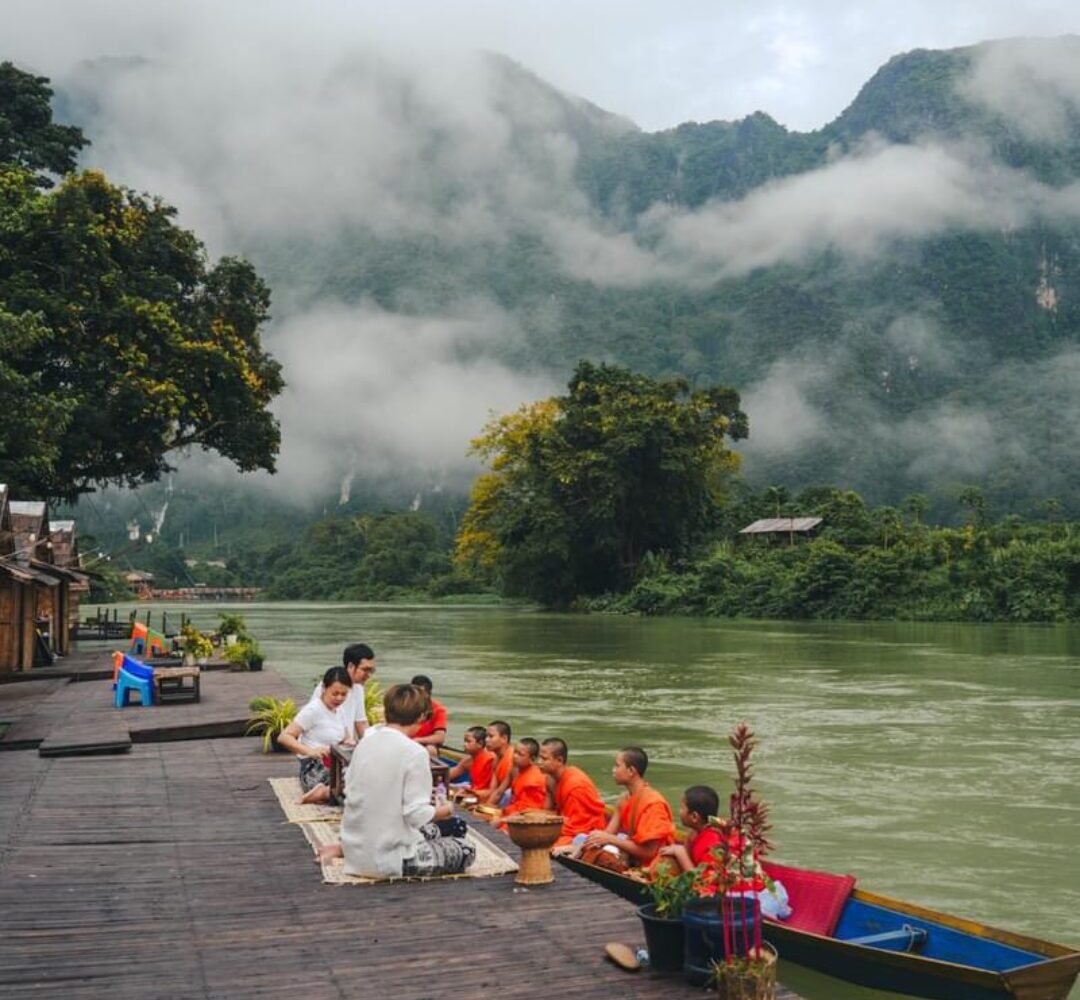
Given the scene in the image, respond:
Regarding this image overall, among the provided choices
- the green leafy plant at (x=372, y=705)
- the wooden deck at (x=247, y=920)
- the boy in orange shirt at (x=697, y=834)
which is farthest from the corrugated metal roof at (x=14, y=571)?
the boy in orange shirt at (x=697, y=834)

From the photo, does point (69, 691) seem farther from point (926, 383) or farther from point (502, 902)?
point (926, 383)

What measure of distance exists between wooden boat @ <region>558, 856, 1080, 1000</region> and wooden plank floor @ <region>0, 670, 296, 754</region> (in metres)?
7.76

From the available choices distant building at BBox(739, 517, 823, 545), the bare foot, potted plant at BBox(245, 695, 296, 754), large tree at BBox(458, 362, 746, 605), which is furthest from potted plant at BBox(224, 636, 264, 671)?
distant building at BBox(739, 517, 823, 545)

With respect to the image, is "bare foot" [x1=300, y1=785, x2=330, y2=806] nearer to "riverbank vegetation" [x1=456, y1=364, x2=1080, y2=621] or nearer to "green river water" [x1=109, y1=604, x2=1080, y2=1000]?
"green river water" [x1=109, y1=604, x2=1080, y2=1000]

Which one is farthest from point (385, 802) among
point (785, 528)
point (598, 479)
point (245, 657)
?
point (785, 528)

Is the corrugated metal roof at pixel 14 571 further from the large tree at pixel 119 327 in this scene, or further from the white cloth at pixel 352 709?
the white cloth at pixel 352 709

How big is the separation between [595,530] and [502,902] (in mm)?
57921

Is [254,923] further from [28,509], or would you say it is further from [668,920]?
[28,509]

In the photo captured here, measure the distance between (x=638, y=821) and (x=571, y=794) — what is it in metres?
1.28

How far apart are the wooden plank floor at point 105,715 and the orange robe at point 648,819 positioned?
273 inches

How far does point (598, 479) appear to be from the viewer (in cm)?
6166

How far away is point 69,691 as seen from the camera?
1945 cm

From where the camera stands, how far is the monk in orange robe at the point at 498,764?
385 inches

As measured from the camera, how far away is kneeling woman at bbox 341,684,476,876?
6.24 meters
